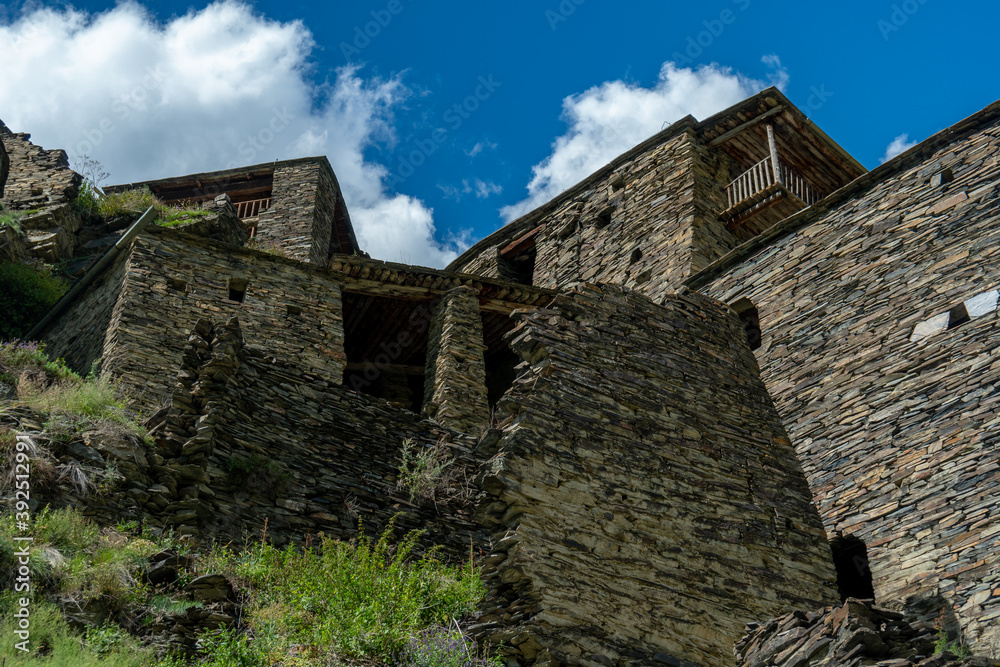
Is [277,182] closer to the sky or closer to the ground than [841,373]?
closer to the sky

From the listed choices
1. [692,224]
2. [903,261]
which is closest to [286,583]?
[903,261]

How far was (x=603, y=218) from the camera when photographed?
64.4ft

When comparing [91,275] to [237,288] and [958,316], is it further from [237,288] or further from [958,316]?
[958,316]

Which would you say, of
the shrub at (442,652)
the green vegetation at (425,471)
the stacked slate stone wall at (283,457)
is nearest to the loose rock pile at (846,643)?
the shrub at (442,652)

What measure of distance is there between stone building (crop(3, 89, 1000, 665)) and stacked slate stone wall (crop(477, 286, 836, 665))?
0.08ft

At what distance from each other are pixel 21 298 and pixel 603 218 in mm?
10223

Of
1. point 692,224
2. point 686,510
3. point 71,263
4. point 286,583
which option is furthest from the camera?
point 71,263

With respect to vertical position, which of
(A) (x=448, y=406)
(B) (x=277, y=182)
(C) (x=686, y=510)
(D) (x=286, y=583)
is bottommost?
(D) (x=286, y=583)

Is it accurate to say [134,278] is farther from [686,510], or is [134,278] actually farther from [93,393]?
[686,510]

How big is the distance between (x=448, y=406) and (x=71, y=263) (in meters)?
8.95

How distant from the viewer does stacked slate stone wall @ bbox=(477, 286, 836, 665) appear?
27.4 feet

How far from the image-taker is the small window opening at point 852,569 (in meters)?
10.4

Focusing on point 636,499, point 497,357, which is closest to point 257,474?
point 636,499

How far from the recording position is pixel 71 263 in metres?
19.1
